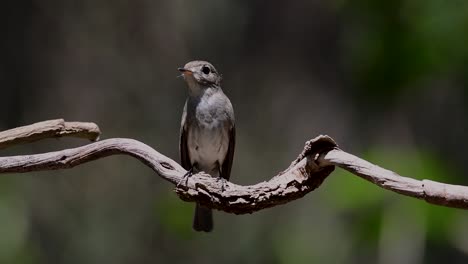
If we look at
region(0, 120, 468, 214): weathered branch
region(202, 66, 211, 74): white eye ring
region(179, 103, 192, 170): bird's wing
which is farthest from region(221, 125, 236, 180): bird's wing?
region(0, 120, 468, 214): weathered branch

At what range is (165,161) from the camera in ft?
11.4

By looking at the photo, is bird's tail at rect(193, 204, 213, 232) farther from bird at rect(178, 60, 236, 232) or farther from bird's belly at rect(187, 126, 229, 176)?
bird's belly at rect(187, 126, 229, 176)

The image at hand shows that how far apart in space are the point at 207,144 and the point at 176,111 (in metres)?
2.76

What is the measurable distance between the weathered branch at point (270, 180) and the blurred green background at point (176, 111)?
114 inches

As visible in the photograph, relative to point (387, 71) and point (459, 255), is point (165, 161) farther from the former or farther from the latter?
point (459, 255)

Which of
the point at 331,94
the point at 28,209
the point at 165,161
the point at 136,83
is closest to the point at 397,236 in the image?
→ the point at 165,161

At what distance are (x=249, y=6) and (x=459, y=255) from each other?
8.59 feet

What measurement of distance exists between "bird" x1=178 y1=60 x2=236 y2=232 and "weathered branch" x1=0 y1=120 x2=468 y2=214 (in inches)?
82.2

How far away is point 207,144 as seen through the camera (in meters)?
5.64

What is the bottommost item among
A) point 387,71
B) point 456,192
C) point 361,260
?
point 361,260

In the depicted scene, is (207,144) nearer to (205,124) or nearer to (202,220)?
(205,124)

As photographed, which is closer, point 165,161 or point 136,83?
point 165,161

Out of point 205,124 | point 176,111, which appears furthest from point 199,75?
point 176,111

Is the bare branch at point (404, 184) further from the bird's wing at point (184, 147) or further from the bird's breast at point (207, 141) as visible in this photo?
the bird's wing at point (184, 147)
